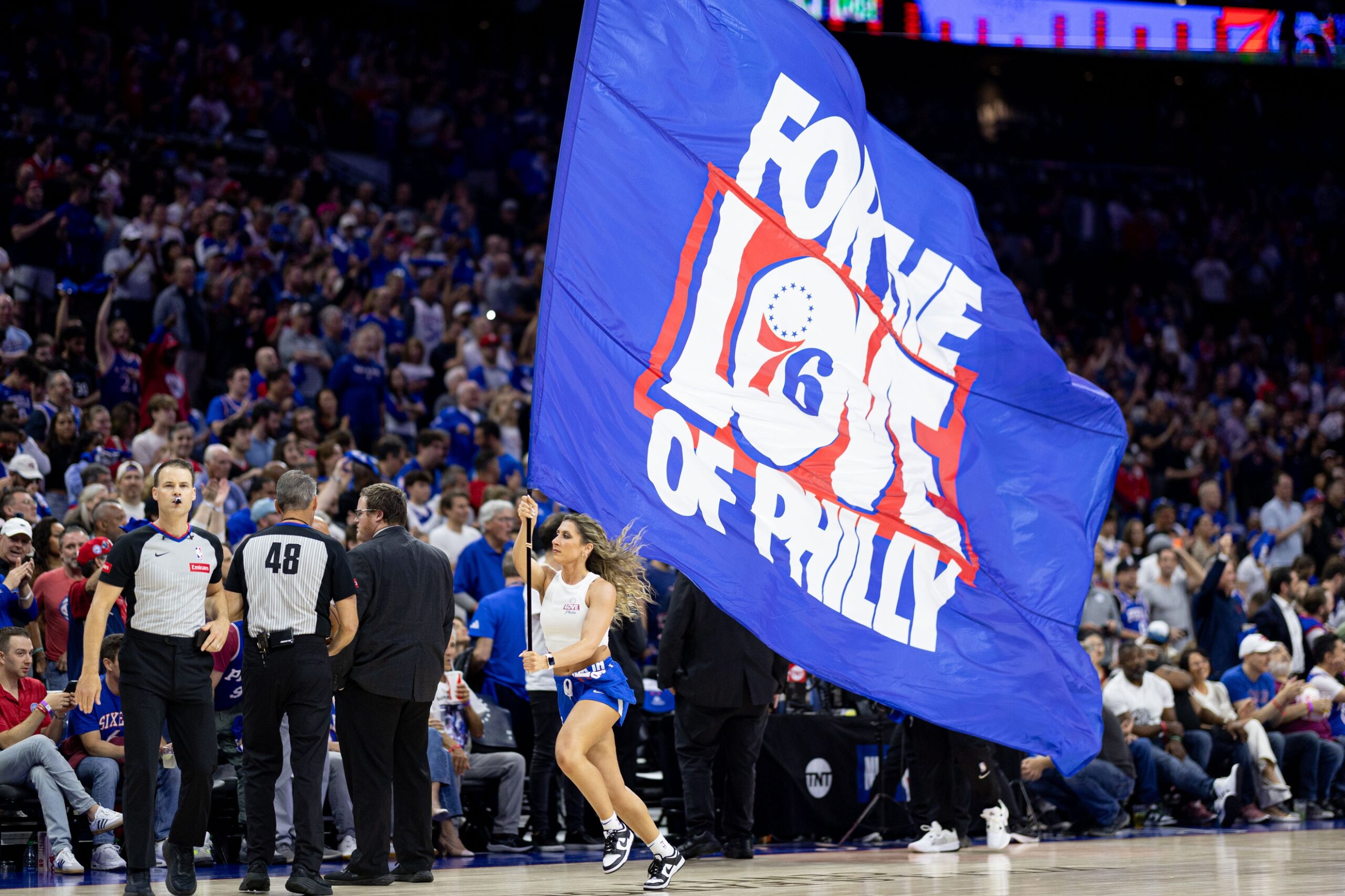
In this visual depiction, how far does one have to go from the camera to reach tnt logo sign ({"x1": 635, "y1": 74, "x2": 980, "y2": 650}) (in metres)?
8.30

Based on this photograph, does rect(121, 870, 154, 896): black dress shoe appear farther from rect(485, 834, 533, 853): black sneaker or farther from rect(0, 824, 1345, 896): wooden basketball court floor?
rect(485, 834, 533, 853): black sneaker

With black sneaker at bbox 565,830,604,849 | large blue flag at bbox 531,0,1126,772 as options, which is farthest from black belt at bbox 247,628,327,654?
black sneaker at bbox 565,830,604,849

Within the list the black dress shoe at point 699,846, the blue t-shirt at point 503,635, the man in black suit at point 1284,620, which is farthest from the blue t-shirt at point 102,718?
the man in black suit at point 1284,620

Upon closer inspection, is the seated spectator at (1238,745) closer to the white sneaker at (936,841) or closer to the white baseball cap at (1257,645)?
Answer: the white baseball cap at (1257,645)

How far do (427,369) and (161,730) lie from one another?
8973 mm

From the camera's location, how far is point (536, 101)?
25.8 m

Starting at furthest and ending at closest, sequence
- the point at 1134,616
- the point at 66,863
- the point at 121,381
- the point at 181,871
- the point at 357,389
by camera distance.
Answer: the point at 1134,616, the point at 357,389, the point at 121,381, the point at 66,863, the point at 181,871

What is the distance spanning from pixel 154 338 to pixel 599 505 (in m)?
8.10

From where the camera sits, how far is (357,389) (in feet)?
49.4

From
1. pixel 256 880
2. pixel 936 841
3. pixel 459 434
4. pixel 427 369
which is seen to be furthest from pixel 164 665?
pixel 427 369

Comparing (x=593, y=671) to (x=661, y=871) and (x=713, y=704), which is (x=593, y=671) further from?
(x=713, y=704)

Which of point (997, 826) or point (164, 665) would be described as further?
point (997, 826)

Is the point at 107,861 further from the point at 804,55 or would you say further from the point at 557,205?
the point at 804,55

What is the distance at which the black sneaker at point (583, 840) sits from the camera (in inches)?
443
